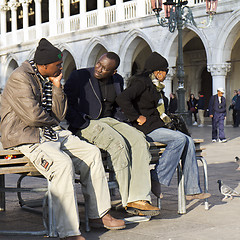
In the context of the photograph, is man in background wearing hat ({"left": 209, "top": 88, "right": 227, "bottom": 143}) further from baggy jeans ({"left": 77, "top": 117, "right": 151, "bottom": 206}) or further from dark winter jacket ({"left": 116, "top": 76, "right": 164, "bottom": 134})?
baggy jeans ({"left": 77, "top": 117, "right": 151, "bottom": 206})

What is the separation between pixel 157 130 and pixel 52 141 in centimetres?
124

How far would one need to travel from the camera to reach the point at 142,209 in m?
4.71

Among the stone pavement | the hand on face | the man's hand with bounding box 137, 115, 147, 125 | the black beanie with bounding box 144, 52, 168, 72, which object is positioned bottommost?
the stone pavement

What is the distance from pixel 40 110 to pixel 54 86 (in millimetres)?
314

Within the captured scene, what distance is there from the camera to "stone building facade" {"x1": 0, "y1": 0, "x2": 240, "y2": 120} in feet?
71.4

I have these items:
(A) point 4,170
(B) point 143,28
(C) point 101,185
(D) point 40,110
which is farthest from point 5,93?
(B) point 143,28

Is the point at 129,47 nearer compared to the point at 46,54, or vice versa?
the point at 46,54

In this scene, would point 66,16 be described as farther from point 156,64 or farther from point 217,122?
point 156,64

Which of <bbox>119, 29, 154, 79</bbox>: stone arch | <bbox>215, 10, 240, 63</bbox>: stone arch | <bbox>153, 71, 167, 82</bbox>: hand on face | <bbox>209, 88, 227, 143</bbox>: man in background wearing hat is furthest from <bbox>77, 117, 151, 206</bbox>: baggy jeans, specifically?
<bbox>119, 29, 154, 79</bbox>: stone arch

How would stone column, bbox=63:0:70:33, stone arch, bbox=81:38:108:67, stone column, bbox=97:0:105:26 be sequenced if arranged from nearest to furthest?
stone column, bbox=97:0:105:26, stone arch, bbox=81:38:108:67, stone column, bbox=63:0:70:33

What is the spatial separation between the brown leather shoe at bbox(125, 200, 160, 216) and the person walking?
43 centimetres

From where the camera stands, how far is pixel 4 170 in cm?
419

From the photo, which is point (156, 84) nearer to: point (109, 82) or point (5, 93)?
point (109, 82)

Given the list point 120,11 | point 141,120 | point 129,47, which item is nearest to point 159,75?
point 141,120
